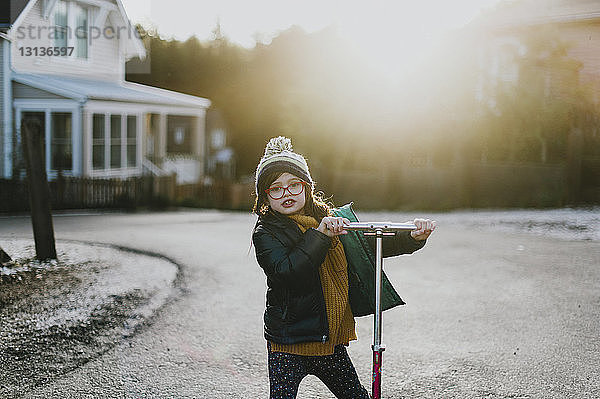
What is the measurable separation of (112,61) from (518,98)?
526 inches

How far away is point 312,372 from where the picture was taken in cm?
373

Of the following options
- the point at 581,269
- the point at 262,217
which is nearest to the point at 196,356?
the point at 262,217

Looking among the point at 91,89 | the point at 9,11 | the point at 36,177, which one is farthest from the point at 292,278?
the point at 91,89

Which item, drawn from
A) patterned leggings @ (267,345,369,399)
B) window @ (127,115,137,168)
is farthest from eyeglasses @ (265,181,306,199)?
window @ (127,115,137,168)

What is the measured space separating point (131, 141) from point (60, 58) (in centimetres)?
349

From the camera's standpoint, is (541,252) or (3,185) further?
(3,185)

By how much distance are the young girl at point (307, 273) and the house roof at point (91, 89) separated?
1830 cm

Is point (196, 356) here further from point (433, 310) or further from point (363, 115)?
point (363, 115)

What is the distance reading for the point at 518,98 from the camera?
69.6 ft

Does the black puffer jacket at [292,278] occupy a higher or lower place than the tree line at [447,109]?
lower

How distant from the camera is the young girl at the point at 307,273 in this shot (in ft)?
11.3

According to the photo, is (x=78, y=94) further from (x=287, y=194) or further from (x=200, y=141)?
(x=287, y=194)

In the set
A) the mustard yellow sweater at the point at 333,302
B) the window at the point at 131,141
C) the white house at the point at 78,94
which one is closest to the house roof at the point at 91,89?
the white house at the point at 78,94

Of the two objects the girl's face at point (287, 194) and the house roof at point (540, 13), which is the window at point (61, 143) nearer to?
the house roof at point (540, 13)
